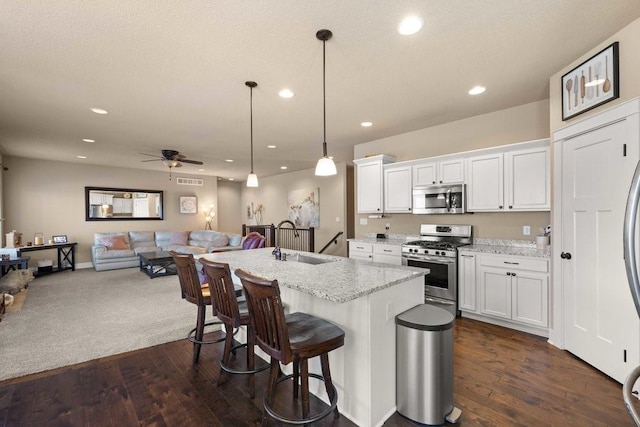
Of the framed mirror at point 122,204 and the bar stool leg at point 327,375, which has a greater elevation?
the framed mirror at point 122,204

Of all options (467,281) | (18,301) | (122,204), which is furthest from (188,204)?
(467,281)

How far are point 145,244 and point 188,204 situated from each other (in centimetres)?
184

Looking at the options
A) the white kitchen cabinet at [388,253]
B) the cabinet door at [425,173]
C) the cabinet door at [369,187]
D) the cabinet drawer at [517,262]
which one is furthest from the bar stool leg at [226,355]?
the cabinet door at [425,173]

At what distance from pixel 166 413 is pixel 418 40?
3.26 meters

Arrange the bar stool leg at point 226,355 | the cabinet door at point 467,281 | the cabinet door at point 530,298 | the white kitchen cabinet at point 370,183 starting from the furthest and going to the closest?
the white kitchen cabinet at point 370,183, the cabinet door at point 467,281, the cabinet door at point 530,298, the bar stool leg at point 226,355

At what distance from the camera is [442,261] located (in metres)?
3.70

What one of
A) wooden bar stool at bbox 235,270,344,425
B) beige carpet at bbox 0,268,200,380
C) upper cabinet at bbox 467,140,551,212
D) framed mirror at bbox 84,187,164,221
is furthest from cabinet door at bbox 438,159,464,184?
framed mirror at bbox 84,187,164,221

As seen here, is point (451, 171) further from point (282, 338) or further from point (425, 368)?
point (282, 338)

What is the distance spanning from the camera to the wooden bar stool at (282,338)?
61.8 inches

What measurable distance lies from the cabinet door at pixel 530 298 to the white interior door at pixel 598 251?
0.25 meters

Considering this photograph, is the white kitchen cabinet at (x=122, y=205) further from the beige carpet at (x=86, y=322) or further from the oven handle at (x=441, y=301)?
the oven handle at (x=441, y=301)

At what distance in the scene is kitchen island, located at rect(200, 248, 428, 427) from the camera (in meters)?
1.78

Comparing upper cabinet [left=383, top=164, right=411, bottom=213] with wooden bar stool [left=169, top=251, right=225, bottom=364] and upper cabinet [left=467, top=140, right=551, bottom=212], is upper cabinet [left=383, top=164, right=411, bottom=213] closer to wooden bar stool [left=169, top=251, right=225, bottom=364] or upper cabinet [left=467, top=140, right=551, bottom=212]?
upper cabinet [left=467, top=140, right=551, bottom=212]

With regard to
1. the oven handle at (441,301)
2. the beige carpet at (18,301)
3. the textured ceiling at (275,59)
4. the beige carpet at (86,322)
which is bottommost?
the beige carpet at (86,322)
